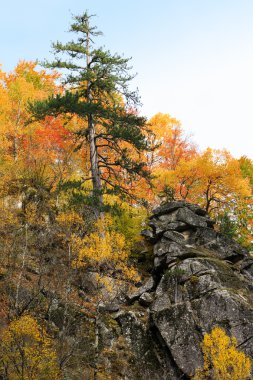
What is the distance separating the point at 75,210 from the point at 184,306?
869 cm

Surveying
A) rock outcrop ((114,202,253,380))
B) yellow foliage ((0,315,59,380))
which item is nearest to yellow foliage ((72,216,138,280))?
rock outcrop ((114,202,253,380))

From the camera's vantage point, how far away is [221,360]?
1481cm

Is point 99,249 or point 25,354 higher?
point 99,249

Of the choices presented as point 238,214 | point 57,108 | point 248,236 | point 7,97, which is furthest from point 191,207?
point 7,97

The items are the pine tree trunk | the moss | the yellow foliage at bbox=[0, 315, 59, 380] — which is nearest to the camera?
the yellow foliage at bbox=[0, 315, 59, 380]

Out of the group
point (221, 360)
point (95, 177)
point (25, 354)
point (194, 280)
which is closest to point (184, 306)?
point (194, 280)

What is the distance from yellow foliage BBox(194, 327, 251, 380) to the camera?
48.1 feet

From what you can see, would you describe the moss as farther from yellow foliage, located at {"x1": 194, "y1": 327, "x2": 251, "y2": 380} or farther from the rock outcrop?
yellow foliage, located at {"x1": 194, "y1": 327, "x2": 251, "y2": 380}

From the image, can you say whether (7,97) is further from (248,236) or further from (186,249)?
(248,236)

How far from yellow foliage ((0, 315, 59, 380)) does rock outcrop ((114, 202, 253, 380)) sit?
14.8ft

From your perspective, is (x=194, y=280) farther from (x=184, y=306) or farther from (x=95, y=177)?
(x=95, y=177)

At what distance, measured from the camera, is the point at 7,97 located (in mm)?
30172

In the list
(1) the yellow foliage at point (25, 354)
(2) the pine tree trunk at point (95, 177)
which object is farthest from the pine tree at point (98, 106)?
(1) the yellow foliage at point (25, 354)

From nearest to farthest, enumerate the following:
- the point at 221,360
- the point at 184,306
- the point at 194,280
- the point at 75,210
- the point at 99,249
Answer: the point at 221,360, the point at 99,249, the point at 184,306, the point at 194,280, the point at 75,210
